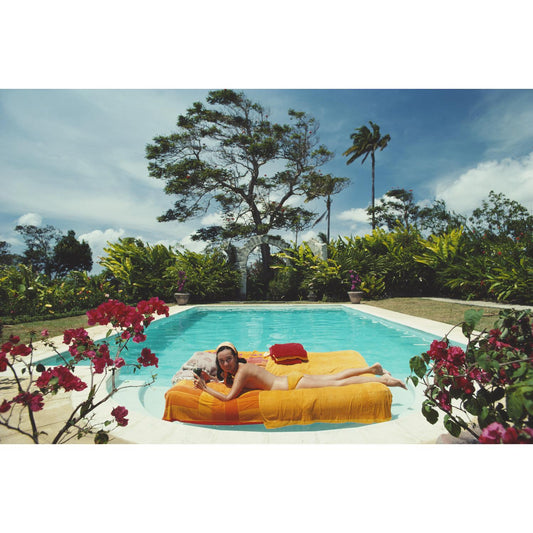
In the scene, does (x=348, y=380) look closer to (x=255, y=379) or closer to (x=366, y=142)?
(x=255, y=379)

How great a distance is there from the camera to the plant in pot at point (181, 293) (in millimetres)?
12125

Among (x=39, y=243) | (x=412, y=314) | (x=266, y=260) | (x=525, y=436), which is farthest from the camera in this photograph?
(x=39, y=243)

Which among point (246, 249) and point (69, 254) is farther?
point (69, 254)

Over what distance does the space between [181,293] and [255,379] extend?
10.0 m

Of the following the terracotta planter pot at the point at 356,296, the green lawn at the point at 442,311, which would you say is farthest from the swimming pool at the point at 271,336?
the green lawn at the point at 442,311

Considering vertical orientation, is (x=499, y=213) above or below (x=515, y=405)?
above

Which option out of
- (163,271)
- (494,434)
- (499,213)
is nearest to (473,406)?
(494,434)

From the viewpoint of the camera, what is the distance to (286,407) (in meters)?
2.67

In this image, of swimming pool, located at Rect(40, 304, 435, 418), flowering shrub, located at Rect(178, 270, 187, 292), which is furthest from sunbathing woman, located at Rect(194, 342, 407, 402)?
flowering shrub, located at Rect(178, 270, 187, 292)

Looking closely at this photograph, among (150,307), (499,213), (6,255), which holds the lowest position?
(150,307)
